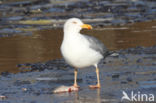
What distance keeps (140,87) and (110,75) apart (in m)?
1.29

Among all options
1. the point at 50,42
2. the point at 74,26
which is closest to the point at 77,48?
the point at 74,26

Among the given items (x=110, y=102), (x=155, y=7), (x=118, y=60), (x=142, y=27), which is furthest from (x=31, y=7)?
(x=110, y=102)

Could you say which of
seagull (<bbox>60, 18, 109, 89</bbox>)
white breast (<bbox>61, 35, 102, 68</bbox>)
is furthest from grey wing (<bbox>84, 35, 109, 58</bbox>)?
white breast (<bbox>61, 35, 102, 68</bbox>)

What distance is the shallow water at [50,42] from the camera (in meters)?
13.1

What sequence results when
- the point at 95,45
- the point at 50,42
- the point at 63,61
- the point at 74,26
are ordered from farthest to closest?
the point at 50,42, the point at 63,61, the point at 95,45, the point at 74,26

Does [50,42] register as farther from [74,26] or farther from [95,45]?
[74,26]

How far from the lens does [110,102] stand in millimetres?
8266

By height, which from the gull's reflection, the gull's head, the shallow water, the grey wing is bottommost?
the shallow water

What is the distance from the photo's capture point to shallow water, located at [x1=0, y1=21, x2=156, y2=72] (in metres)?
13.1

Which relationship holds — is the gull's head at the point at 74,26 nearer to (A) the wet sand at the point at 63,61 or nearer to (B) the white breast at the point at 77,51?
(B) the white breast at the point at 77,51

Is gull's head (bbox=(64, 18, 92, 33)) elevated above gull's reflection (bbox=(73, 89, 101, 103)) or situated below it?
above

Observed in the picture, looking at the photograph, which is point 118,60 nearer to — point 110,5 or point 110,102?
point 110,102

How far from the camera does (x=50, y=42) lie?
15.4m

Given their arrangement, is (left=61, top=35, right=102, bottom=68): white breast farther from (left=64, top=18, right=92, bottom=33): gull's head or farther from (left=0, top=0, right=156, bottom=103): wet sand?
(left=0, top=0, right=156, bottom=103): wet sand
